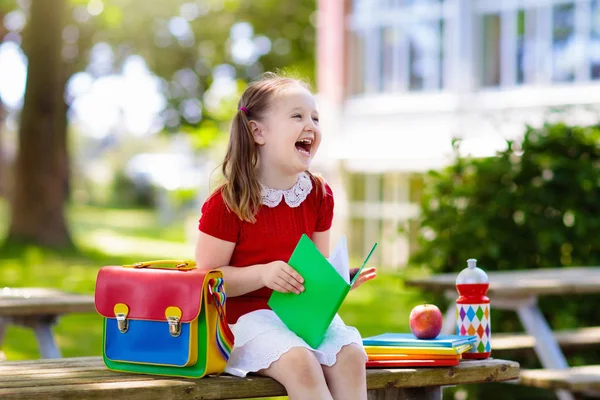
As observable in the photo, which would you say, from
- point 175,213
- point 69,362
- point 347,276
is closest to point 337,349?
point 347,276

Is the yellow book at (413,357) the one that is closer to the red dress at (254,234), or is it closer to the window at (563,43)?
the red dress at (254,234)

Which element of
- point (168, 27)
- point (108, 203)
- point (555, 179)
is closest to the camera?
point (555, 179)

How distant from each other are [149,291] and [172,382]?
0.31 m

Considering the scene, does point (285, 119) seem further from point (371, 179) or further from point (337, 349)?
point (371, 179)

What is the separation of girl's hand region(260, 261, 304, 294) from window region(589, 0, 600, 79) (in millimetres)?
12971

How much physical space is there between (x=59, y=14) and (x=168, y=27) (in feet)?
33.1

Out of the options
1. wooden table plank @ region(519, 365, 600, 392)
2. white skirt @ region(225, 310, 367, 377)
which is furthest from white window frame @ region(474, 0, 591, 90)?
white skirt @ region(225, 310, 367, 377)

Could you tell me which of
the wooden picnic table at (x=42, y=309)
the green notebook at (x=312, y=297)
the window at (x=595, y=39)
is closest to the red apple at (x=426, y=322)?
the green notebook at (x=312, y=297)

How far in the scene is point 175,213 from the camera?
39406 mm

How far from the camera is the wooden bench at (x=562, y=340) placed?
5.73 m

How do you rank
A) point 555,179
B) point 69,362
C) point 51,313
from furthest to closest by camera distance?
point 555,179, point 51,313, point 69,362

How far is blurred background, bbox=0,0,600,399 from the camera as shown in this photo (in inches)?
263

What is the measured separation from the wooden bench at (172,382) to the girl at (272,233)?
0.40 feet

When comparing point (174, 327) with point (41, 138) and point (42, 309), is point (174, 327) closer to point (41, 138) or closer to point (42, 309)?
point (42, 309)
